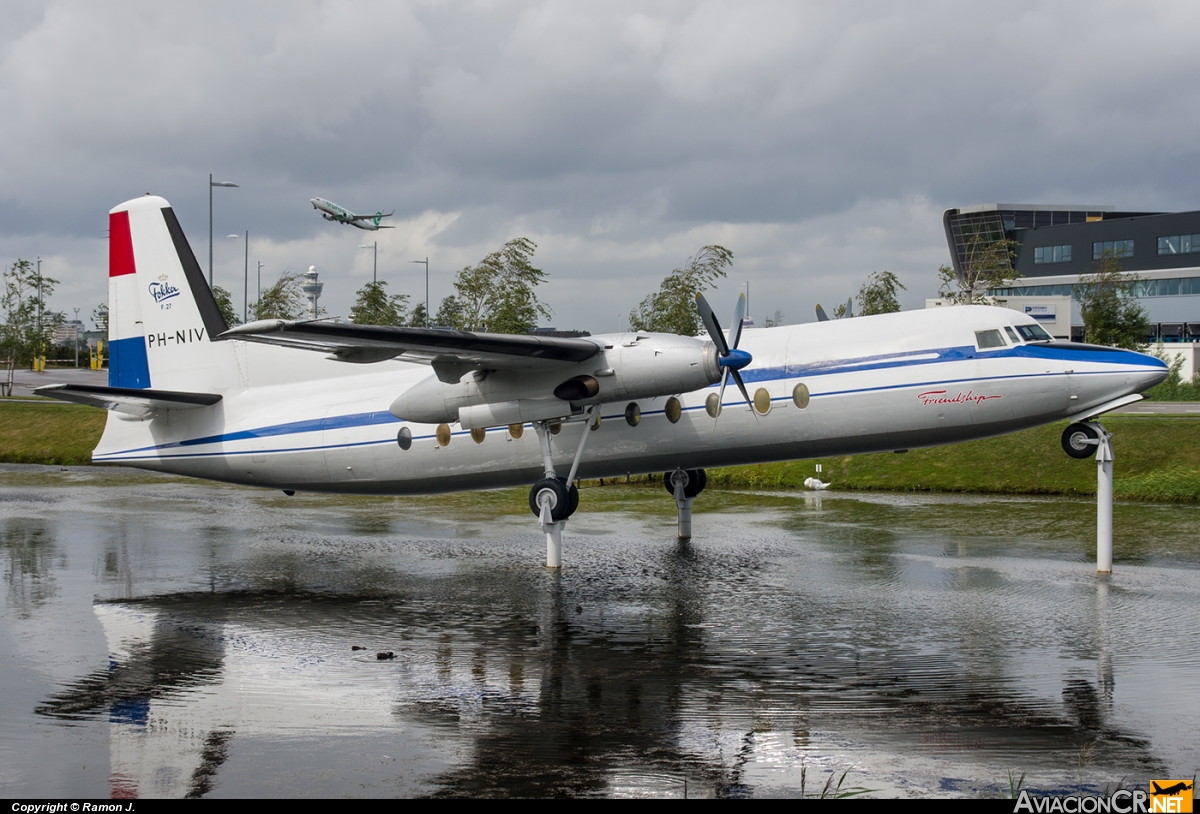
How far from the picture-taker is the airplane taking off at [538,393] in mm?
17297

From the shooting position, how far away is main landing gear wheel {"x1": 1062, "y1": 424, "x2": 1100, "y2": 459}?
17.9m

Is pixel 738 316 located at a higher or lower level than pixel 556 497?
higher

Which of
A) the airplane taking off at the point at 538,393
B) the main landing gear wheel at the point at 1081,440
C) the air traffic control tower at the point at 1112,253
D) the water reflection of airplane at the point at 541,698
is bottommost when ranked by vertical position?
the water reflection of airplane at the point at 541,698

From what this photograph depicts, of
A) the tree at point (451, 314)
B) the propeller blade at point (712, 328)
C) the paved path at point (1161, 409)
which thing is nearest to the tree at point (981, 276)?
the paved path at point (1161, 409)

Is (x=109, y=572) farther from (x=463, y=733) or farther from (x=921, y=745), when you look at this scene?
(x=921, y=745)

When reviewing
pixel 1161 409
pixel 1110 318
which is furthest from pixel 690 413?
pixel 1110 318

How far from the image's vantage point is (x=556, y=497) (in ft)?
62.0

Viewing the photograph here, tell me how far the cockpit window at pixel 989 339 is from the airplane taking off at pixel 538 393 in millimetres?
39

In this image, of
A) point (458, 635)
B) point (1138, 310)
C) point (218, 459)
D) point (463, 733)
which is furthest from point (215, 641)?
point (1138, 310)

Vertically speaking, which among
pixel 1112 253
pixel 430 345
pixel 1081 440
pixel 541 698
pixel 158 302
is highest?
pixel 1112 253

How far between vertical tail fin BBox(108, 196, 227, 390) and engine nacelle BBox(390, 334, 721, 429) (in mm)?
6132

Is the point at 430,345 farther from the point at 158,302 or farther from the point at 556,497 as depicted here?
the point at 158,302

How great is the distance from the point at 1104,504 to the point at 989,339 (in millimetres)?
3586

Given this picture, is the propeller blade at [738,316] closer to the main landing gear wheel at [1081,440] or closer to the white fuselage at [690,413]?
the white fuselage at [690,413]
